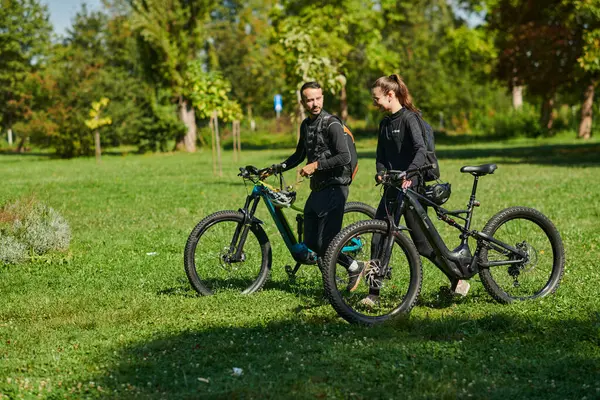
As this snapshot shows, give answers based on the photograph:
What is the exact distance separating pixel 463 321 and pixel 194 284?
96.1 inches

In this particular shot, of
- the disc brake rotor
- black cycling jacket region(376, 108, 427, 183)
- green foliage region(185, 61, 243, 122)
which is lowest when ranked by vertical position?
the disc brake rotor

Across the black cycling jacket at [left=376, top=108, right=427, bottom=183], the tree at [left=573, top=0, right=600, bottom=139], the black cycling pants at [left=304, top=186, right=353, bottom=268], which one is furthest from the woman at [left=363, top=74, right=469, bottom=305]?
the tree at [left=573, top=0, right=600, bottom=139]

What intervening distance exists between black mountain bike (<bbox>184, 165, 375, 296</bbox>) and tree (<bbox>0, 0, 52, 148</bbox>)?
2028 inches

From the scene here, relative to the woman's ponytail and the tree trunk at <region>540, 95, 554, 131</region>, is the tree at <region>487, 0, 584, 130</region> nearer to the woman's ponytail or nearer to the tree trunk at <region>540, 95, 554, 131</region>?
the tree trunk at <region>540, 95, 554, 131</region>

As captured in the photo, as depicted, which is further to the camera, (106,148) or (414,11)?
(414,11)

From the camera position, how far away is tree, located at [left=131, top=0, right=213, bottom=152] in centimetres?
4397

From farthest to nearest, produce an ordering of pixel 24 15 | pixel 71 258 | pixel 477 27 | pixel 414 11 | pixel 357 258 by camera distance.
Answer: pixel 414 11, pixel 24 15, pixel 477 27, pixel 71 258, pixel 357 258

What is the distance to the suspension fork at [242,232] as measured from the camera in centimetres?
710

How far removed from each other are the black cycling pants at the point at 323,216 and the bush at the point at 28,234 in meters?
3.99

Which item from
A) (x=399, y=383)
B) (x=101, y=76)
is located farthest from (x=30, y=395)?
(x=101, y=76)

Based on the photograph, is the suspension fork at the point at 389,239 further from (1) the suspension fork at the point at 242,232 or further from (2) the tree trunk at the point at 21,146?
(2) the tree trunk at the point at 21,146

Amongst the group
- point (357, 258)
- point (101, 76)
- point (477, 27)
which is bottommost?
point (357, 258)

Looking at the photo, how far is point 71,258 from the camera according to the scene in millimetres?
9656

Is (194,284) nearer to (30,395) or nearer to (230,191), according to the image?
(30,395)
